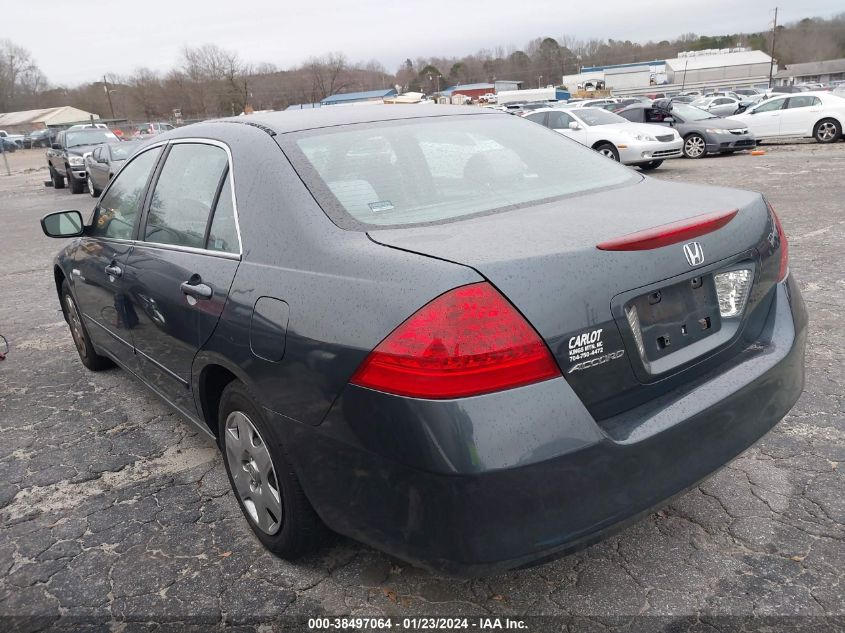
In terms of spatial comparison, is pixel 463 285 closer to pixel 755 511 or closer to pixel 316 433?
pixel 316 433

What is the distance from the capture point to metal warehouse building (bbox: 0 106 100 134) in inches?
3199

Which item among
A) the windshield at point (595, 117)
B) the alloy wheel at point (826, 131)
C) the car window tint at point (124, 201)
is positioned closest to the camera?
the car window tint at point (124, 201)

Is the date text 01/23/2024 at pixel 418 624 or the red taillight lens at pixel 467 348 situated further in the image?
the date text 01/23/2024 at pixel 418 624

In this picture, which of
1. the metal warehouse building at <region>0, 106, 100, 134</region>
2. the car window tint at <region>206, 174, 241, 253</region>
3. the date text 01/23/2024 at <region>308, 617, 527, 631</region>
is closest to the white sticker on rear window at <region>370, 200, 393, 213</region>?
the car window tint at <region>206, 174, 241, 253</region>

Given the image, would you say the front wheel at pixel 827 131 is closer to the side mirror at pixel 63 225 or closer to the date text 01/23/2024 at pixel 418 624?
the side mirror at pixel 63 225

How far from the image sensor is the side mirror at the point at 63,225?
3945 millimetres

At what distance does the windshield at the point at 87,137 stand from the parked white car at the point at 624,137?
13.7 meters

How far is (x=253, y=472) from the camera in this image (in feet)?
8.51

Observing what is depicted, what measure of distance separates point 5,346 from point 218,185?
3.92m

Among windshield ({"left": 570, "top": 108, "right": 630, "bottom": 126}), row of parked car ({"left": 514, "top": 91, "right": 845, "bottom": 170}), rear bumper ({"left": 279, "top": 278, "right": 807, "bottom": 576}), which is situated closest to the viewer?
rear bumper ({"left": 279, "top": 278, "right": 807, "bottom": 576})

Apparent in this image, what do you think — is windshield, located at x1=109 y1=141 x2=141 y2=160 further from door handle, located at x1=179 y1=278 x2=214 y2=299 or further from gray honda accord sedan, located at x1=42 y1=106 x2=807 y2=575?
door handle, located at x1=179 y1=278 x2=214 y2=299

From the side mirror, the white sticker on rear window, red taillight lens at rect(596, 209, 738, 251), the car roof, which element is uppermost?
the car roof

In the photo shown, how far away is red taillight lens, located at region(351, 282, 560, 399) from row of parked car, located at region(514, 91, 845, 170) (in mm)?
14489


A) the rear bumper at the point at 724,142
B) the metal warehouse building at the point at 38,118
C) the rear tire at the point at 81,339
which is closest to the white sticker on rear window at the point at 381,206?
the rear tire at the point at 81,339
